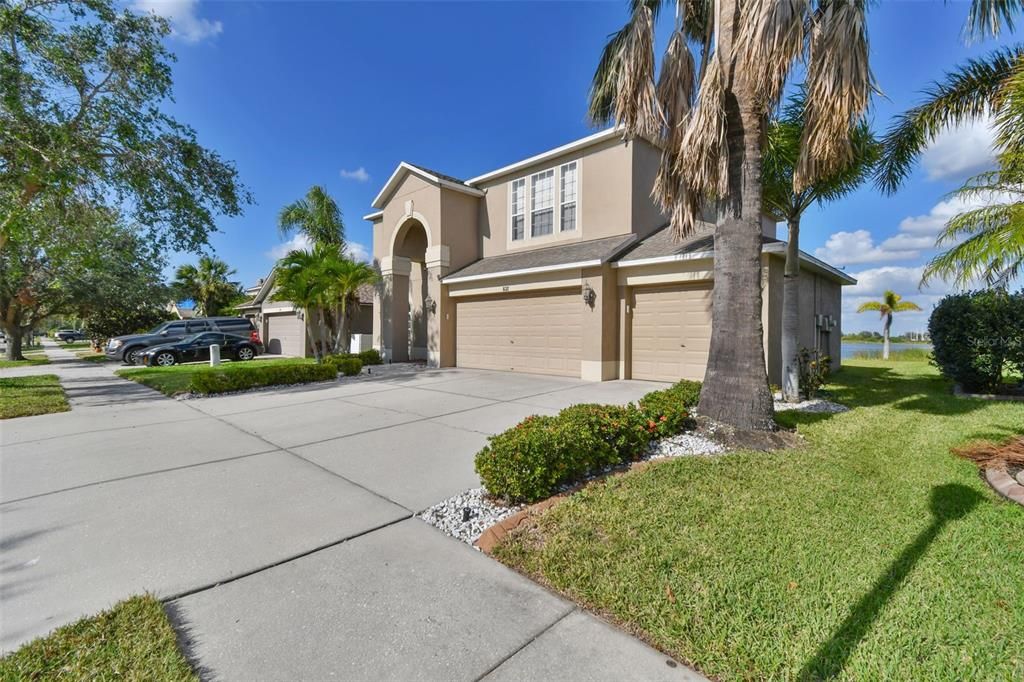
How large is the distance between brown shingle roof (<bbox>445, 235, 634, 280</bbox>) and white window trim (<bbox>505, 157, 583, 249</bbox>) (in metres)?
0.36

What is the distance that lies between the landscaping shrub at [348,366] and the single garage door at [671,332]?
851 centimetres

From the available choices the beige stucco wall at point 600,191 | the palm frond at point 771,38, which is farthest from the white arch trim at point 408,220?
the palm frond at point 771,38

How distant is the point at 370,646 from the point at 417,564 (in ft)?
2.60

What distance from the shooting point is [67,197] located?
10.3 m

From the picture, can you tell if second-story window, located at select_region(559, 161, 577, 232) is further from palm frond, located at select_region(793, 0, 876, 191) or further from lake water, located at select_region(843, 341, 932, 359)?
lake water, located at select_region(843, 341, 932, 359)

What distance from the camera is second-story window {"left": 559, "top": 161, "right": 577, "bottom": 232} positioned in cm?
1375

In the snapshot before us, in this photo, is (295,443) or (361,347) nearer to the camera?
(295,443)

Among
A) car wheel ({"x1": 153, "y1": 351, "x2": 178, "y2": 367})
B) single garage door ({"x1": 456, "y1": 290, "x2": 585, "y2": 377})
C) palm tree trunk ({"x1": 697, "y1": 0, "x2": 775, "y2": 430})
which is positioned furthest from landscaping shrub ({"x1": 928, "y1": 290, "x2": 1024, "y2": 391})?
car wheel ({"x1": 153, "y1": 351, "x2": 178, "y2": 367})

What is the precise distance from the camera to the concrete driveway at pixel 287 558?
2283 millimetres

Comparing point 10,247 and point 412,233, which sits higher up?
point 412,233

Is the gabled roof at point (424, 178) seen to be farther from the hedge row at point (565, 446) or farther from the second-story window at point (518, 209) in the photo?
the hedge row at point (565, 446)

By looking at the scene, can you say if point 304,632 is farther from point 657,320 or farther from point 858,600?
point 657,320

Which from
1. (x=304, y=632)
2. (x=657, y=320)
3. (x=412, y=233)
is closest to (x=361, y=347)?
(x=412, y=233)

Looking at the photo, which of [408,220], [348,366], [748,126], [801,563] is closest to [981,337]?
[748,126]
